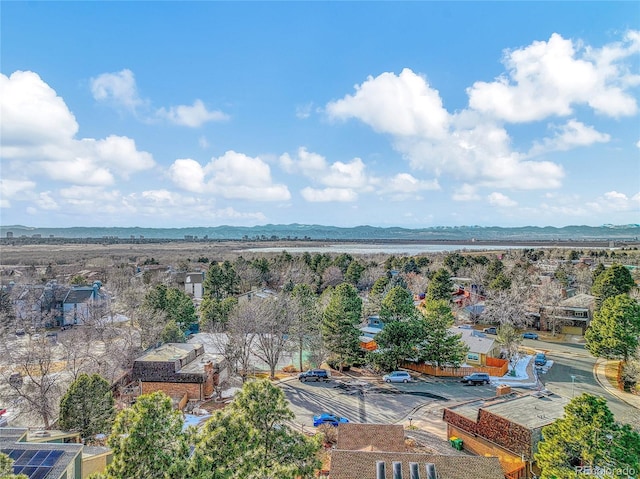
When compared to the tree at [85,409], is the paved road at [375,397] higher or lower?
lower

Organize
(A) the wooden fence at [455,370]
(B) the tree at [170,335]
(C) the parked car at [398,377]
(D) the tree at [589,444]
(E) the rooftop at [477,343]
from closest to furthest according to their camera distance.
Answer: (D) the tree at [589,444] < (C) the parked car at [398,377] < (A) the wooden fence at [455,370] < (B) the tree at [170,335] < (E) the rooftop at [477,343]

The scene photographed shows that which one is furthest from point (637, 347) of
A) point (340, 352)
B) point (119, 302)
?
point (119, 302)

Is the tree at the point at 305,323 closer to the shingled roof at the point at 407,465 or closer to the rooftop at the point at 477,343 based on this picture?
the rooftop at the point at 477,343

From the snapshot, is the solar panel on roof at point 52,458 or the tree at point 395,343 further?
the tree at point 395,343

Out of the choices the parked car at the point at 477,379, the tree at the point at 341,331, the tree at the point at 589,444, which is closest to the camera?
the tree at the point at 589,444

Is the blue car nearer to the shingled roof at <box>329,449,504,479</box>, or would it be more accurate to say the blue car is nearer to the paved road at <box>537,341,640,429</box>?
the shingled roof at <box>329,449,504,479</box>

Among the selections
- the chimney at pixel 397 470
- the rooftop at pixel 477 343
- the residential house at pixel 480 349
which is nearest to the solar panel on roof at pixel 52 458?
the chimney at pixel 397 470

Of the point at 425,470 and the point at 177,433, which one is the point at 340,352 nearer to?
the point at 425,470

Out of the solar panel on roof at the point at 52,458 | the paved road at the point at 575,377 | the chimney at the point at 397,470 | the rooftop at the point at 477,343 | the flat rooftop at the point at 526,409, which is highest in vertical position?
the solar panel on roof at the point at 52,458

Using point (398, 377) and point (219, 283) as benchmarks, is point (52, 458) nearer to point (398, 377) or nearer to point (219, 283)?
point (398, 377)
